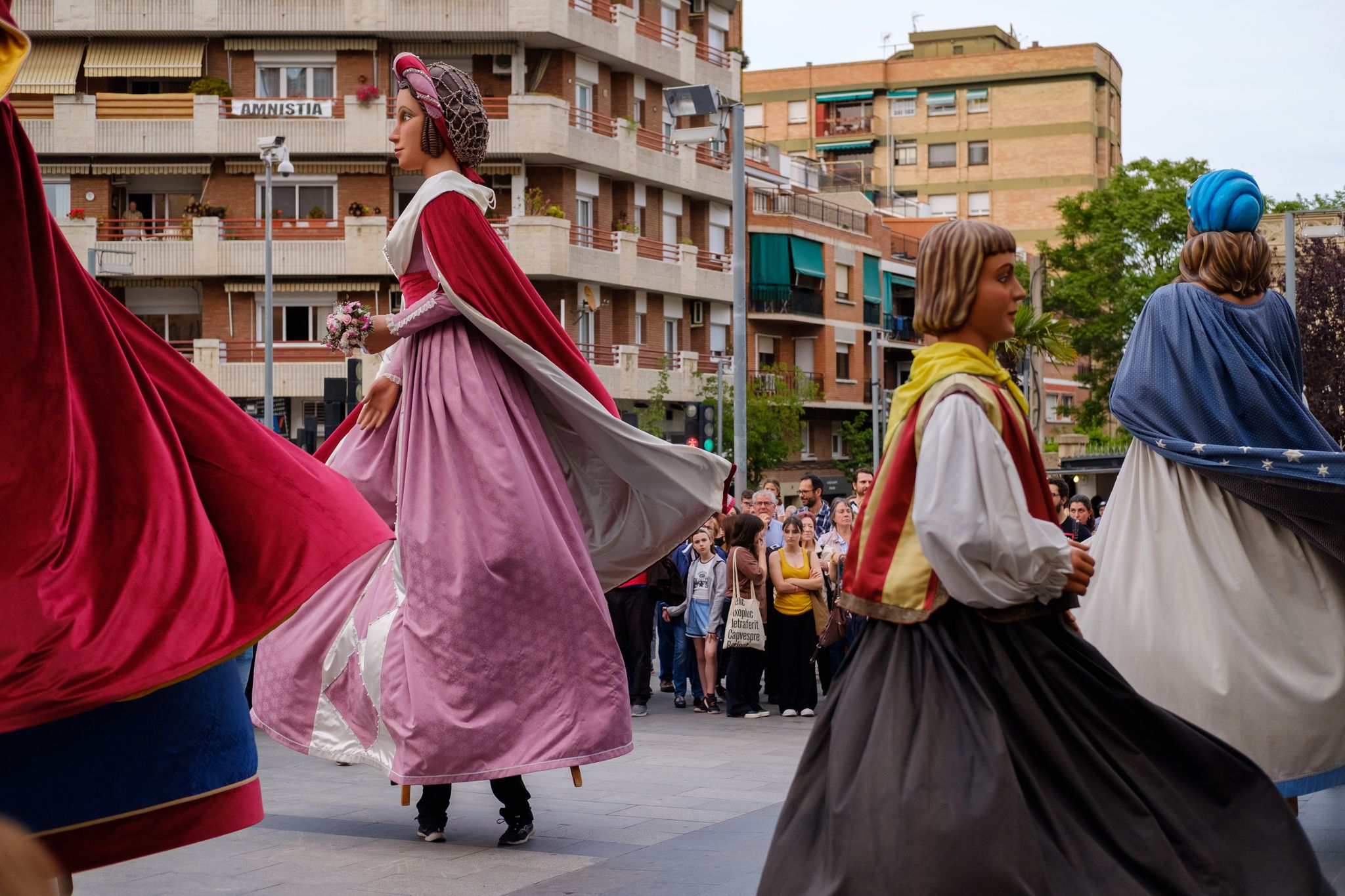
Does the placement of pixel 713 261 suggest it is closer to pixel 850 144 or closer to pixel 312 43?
pixel 312 43

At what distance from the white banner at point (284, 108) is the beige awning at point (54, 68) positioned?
13.1 feet

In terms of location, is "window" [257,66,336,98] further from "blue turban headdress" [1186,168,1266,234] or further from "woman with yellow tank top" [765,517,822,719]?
"blue turban headdress" [1186,168,1266,234]

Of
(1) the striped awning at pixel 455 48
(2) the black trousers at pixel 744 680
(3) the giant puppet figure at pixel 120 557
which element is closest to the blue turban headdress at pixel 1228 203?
(3) the giant puppet figure at pixel 120 557

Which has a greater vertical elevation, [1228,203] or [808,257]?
[808,257]

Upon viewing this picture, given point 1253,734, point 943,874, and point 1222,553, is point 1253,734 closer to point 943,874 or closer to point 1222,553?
point 1222,553

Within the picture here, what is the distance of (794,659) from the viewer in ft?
43.7

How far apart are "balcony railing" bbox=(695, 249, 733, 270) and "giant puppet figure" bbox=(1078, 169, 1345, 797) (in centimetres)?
4235

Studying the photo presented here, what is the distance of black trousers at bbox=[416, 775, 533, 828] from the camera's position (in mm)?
6672

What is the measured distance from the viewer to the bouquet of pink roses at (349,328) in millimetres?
7250

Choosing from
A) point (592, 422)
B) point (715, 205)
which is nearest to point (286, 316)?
point (715, 205)

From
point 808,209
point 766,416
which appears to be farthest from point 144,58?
point 808,209

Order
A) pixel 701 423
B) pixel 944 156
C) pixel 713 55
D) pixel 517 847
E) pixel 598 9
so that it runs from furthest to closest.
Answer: pixel 944 156 < pixel 713 55 < pixel 598 9 < pixel 701 423 < pixel 517 847

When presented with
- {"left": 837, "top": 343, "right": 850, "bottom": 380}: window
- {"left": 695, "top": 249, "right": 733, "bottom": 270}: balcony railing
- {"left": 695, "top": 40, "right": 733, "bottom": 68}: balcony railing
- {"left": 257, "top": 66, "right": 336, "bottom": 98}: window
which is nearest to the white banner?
{"left": 257, "top": 66, "right": 336, "bottom": 98}: window

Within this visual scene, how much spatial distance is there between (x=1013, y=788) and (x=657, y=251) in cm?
4355
